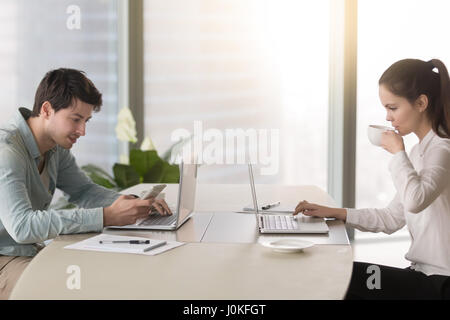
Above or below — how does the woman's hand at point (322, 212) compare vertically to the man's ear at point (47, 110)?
below

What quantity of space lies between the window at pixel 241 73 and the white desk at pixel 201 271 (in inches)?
103

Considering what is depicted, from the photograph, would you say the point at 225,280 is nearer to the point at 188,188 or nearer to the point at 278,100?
the point at 188,188

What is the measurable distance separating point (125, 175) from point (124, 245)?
217 cm

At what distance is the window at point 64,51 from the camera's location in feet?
11.6

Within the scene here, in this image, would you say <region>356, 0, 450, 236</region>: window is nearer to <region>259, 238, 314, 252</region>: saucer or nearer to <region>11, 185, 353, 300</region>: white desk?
<region>11, 185, 353, 300</region>: white desk

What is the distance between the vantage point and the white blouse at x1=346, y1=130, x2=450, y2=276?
6.36 feet

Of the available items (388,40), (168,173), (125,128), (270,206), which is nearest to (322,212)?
(270,206)

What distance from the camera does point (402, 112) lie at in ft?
6.96

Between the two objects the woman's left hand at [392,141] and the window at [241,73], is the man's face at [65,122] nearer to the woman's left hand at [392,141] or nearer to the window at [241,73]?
the woman's left hand at [392,141]

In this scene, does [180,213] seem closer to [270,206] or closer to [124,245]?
[124,245]

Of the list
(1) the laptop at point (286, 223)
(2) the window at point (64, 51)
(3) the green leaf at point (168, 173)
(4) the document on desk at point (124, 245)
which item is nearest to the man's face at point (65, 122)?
(4) the document on desk at point (124, 245)

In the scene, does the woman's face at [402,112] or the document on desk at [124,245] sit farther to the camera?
A: the woman's face at [402,112]
